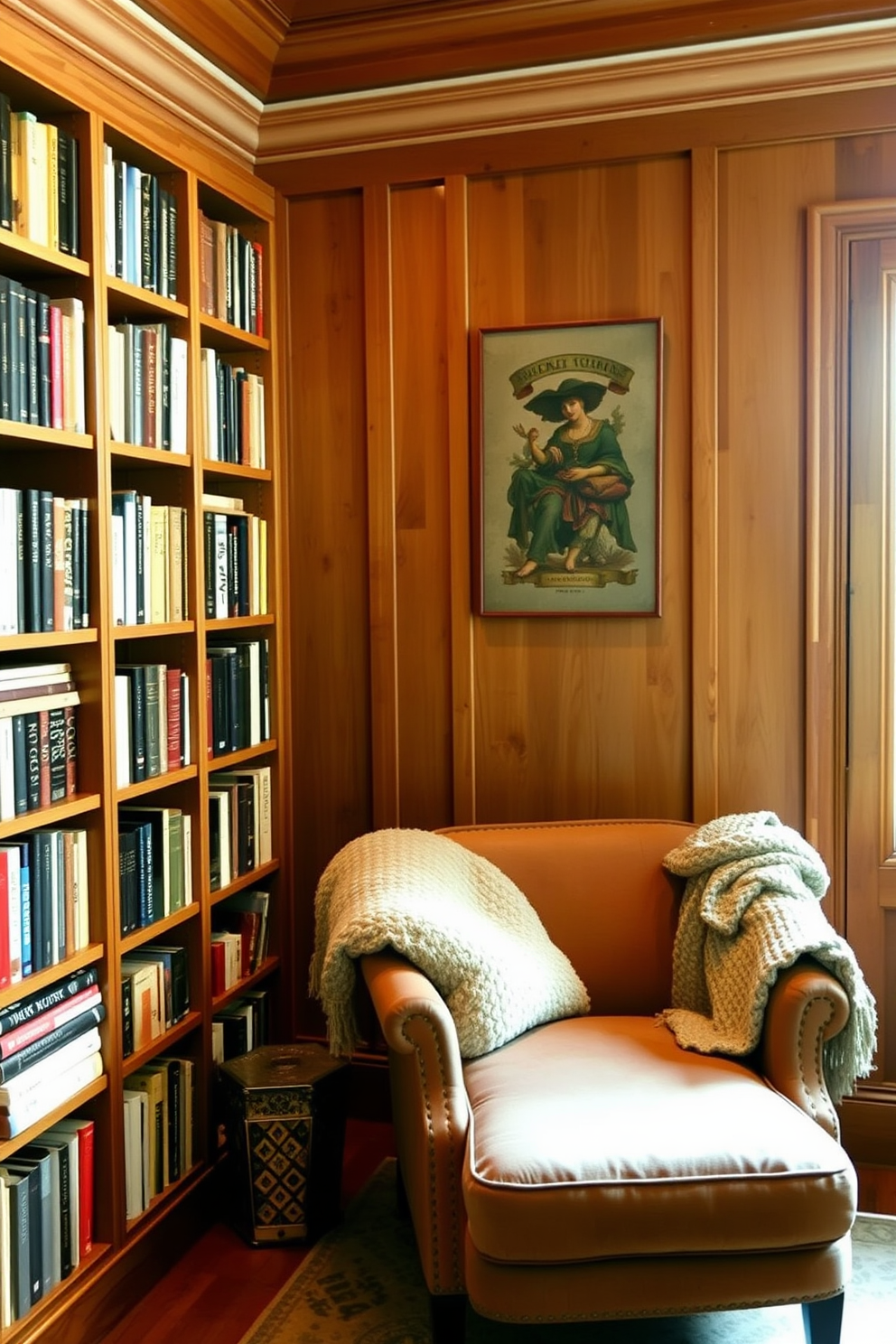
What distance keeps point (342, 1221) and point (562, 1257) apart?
36.1 inches

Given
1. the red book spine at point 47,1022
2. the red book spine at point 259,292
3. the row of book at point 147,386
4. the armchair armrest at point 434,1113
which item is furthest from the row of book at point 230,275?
the armchair armrest at point 434,1113

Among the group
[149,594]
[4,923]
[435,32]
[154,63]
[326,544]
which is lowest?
[4,923]

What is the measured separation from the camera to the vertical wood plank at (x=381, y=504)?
10.1ft

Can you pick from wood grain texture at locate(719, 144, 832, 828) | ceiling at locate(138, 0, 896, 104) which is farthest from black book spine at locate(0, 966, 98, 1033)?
ceiling at locate(138, 0, 896, 104)

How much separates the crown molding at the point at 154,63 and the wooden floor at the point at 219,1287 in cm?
241

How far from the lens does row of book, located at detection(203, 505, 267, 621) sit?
9.20ft

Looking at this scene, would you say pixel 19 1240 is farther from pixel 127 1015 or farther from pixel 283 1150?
pixel 283 1150

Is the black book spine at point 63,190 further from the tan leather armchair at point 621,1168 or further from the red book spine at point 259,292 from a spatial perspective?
the tan leather armchair at point 621,1168

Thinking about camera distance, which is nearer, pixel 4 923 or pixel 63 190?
pixel 4 923

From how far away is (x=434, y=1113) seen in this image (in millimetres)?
2084

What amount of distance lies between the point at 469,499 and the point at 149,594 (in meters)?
0.91

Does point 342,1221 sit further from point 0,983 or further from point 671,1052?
point 0,983

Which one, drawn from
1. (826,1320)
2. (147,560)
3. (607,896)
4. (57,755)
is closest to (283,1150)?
(607,896)

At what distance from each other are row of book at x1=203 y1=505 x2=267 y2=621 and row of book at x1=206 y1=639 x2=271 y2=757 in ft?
0.31
